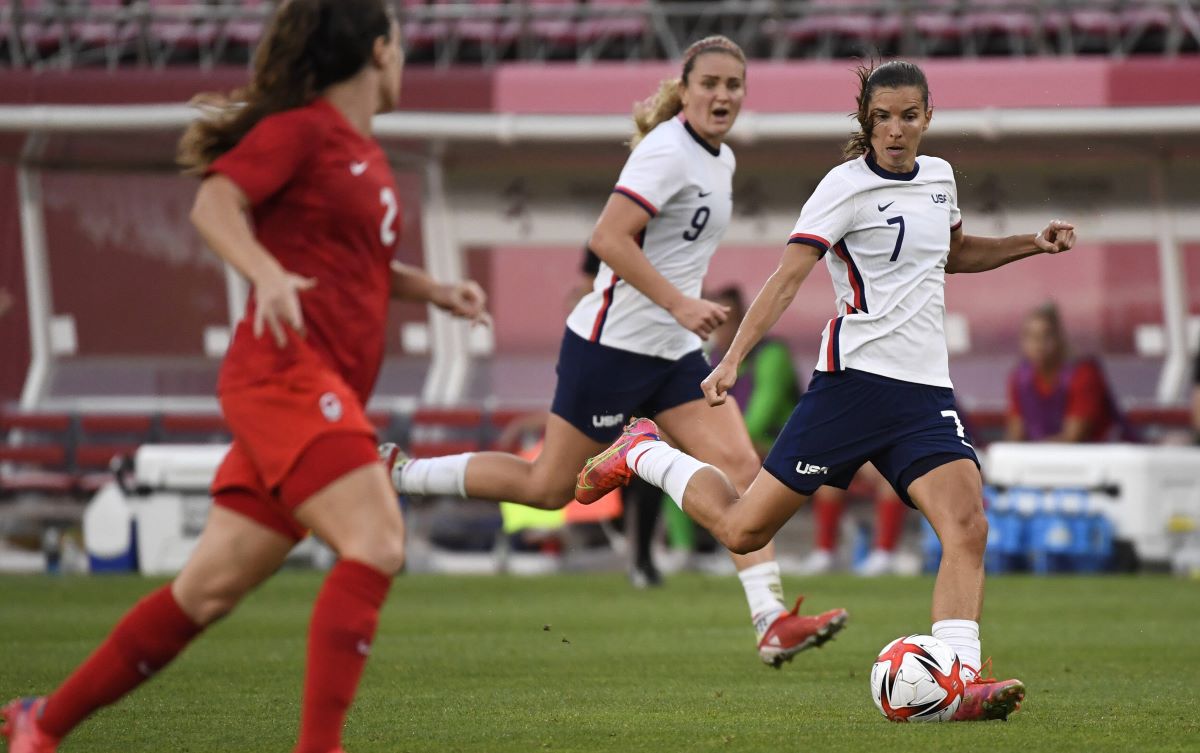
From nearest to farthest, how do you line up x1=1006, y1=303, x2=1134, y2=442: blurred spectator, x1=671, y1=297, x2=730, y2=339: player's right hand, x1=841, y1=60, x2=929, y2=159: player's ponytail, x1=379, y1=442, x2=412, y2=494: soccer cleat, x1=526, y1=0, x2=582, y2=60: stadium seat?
1. x1=841, y1=60, x2=929, y2=159: player's ponytail
2. x1=671, y1=297, x2=730, y2=339: player's right hand
3. x1=379, y1=442, x2=412, y2=494: soccer cleat
4. x1=1006, y1=303, x2=1134, y2=442: blurred spectator
5. x1=526, y1=0, x2=582, y2=60: stadium seat

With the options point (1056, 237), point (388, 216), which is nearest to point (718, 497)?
point (1056, 237)

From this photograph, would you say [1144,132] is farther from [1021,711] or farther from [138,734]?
[138,734]

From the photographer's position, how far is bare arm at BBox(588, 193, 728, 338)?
693cm

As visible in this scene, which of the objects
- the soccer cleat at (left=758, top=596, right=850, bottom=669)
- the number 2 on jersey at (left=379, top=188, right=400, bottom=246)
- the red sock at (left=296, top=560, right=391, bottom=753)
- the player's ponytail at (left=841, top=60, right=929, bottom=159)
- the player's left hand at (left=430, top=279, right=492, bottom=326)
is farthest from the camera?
the soccer cleat at (left=758, top=596, right=850, bottom=669)

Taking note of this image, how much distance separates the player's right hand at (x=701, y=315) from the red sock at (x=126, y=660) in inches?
103

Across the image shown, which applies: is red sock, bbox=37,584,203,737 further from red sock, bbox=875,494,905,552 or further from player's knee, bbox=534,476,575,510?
red sock, bbox=875,494,905,552

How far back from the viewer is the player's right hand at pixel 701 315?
6836 millimetres

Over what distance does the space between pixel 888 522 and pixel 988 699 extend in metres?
10.2

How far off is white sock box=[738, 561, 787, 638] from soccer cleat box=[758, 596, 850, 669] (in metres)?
0.04

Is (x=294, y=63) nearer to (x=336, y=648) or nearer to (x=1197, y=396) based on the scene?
(x=336, y=648)

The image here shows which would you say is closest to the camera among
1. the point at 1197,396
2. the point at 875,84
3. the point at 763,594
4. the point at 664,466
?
the point at 875,84

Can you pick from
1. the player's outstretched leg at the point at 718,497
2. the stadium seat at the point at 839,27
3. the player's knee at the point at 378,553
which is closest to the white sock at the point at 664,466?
the player's outstretched leg at the point at 718,497

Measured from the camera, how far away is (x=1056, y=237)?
6.63 m

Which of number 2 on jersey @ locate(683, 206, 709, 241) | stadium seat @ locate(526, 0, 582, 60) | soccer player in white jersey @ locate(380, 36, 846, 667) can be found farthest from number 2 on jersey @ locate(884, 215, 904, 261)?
stadium seat @ locate(526, 0, 582, 60)
